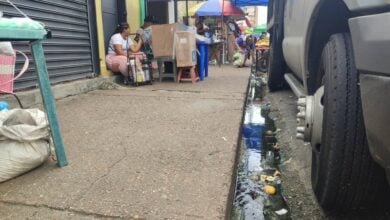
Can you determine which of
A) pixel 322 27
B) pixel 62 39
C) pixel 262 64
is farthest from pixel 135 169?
pixel 262 64

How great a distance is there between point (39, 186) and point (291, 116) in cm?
308

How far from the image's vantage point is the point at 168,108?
4211 mm

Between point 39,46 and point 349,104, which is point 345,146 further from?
point 39,46

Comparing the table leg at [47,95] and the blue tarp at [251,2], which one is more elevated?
the blue tarp at [251,2]

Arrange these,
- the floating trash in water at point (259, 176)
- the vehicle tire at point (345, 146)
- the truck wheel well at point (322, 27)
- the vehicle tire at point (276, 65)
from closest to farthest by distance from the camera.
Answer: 1. the vehicle tire at point (345, 146)
2. the truck wheel well at point (322, 27)
3. the floating trash in water at point (259, 176)
4. the vehicle tire at point (276, 65)

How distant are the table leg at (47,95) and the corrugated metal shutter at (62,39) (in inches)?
81.6

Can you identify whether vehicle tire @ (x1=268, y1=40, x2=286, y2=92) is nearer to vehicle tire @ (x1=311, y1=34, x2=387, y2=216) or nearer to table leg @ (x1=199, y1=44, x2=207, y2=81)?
table leg @ (x1=199, y1=44, x2=207, y2=81)

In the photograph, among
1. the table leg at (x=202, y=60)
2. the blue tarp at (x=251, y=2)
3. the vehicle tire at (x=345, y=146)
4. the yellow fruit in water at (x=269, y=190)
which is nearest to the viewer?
the vehicle tire at (x=345, y=146)

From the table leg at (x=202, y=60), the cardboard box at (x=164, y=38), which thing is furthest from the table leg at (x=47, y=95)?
the table leg at (x=202, y=60)

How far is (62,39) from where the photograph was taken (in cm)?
493

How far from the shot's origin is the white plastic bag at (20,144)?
2.04 m

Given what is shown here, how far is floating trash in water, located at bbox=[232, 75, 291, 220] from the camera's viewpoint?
7.04 feet

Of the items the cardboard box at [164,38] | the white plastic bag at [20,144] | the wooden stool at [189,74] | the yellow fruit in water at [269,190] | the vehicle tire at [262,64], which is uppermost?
the cardboard box at [164,38]

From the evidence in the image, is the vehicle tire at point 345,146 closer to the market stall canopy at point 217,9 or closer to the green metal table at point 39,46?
the green metal table at point 39,46
